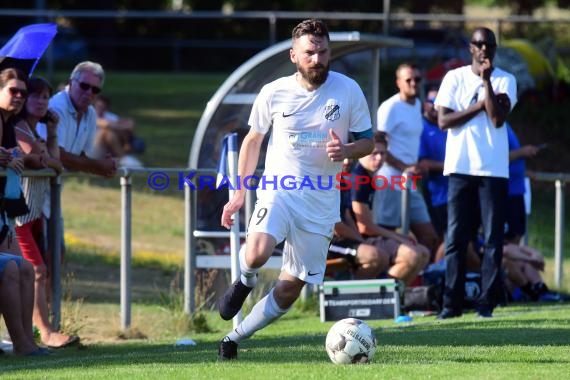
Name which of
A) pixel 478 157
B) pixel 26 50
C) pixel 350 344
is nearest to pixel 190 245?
pixel 26 50

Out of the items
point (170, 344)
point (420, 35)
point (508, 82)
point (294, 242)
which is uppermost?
point (420, 35)

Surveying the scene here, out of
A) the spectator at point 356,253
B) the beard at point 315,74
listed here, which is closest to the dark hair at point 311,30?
the beard at point 315,74

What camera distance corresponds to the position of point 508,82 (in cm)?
1116

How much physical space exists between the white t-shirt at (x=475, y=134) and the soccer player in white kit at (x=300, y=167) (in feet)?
8.57

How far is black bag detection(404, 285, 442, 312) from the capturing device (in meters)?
12.3

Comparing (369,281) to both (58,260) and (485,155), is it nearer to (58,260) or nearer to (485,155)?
(485,155)

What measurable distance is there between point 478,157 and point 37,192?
12.0 ft

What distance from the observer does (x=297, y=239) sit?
28.1ft

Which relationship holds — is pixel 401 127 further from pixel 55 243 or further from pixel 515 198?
pixel 55 243

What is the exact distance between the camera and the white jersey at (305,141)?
8.49 meters

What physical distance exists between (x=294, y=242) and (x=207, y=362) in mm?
976

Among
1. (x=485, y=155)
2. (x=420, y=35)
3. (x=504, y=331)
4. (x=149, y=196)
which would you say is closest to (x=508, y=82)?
(x=485, y=155)

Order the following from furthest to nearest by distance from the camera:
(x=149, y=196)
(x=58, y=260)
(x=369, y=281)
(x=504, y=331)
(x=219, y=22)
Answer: (x=219, y=22), (x=149, y=196), (x=369, y=281), (x=58, y=260), (x=504, y=331)

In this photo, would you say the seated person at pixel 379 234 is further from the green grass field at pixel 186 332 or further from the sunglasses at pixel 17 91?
the sunglasses at pixel 17 91
